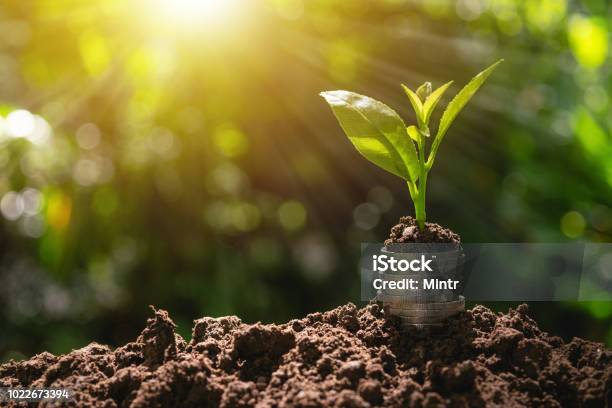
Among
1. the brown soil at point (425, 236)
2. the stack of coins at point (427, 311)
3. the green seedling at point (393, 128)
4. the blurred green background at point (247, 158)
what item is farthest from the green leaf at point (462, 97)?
the blurred green background at point (247, 158)

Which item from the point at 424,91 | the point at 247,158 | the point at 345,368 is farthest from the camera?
the point at 247,158

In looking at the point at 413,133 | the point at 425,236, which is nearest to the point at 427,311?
the point at 425,236

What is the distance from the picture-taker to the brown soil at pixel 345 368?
1.07m

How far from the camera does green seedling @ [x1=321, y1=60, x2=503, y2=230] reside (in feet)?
3.90

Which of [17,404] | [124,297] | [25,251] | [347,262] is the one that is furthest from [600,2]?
[17,404]

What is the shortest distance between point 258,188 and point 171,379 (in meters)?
2.28

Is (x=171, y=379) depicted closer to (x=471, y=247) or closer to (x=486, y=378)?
(x=486, y=378)

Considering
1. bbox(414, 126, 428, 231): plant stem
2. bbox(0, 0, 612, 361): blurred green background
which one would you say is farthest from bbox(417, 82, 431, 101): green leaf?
bbox(0, 0, 612, 361): blurred green background

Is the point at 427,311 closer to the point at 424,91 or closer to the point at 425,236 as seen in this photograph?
the point at 425,236

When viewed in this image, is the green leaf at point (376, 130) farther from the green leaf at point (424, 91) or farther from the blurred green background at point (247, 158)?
the blurred green background at point (247, 158)

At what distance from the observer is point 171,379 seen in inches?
43.9

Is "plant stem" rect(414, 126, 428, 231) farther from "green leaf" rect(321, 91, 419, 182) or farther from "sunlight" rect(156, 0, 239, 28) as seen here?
"sunlight" rect(156, 0, 239, 28)

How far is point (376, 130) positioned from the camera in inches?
47.8

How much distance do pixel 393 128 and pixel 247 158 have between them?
7.14 feet
